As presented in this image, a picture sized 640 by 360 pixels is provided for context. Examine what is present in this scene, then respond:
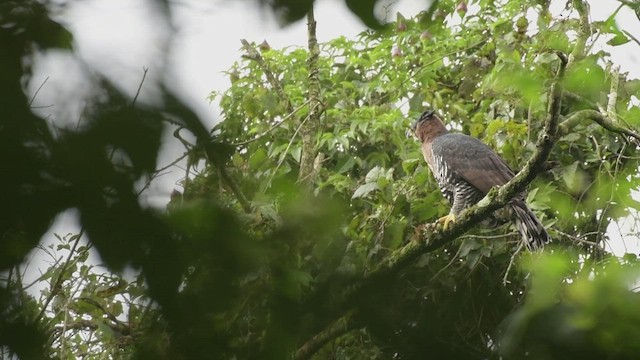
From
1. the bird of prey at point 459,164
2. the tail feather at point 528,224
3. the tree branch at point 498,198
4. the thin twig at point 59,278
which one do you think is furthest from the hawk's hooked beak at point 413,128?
the thin twig at point 59,278

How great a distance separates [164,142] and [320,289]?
12 centimetres

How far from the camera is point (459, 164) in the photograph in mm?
3803

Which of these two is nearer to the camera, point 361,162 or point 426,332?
point 426,332

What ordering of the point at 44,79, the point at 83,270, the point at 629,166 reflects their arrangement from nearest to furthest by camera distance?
the point at 44,79
the point at 83,270
the point at 629,166

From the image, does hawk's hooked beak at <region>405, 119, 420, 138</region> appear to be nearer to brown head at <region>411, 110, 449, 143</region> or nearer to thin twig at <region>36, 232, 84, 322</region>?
brown head at <region>411, 110, 449, 143</region>

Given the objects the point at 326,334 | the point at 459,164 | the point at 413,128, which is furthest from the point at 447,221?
the point at 326,334

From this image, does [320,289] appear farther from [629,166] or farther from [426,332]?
[629,166]

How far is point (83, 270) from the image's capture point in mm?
558

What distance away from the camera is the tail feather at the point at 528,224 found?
300cm

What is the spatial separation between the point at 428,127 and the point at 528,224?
925mm

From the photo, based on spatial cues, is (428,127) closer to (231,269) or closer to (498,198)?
(498,198)

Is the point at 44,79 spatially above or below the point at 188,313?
above

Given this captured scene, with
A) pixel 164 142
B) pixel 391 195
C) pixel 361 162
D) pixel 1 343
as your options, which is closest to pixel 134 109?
pixel 164 142

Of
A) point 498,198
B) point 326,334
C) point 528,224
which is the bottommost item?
point 528,224
